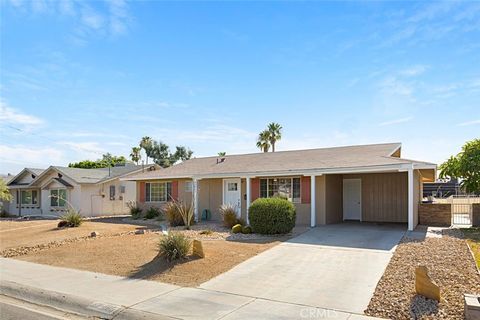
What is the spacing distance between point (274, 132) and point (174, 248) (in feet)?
129

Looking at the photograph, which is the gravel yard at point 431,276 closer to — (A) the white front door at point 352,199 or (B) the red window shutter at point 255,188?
(A) the white front door at point 352,199

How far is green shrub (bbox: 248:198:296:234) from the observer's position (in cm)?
1437

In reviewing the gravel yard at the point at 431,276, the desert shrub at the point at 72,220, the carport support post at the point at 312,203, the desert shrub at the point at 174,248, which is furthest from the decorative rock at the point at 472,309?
the desert shrub at the point at 72,220

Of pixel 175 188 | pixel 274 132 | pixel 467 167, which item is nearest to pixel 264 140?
pixel 274 132

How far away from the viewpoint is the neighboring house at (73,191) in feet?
97.5

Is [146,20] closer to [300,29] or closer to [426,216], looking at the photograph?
[300,29]

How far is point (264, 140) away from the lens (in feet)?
161

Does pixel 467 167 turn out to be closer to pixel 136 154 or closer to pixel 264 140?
pixel 264 140

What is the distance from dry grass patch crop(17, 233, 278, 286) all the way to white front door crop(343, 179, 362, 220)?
8365 mm

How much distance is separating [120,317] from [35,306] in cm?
217

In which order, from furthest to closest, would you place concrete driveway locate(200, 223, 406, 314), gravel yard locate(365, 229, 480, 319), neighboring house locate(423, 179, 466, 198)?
neighboring house locate(423, 179, 466, 198), concrete driveway locate(200, 223, 406, 314), gravel yard locate(365, 229, 480, 319)

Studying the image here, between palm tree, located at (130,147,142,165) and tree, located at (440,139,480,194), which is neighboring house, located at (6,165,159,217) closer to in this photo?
tree, located at (440,139,480,194)

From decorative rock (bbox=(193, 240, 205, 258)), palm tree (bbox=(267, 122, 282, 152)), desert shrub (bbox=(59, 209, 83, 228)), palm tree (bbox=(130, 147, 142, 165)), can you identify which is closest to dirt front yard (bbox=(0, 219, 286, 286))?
decorative rock (bbox=(193, 240, 205, 258))

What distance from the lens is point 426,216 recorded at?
59.1 feet
